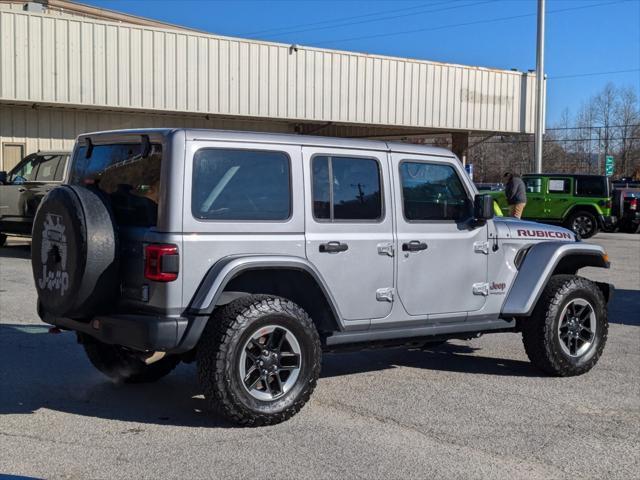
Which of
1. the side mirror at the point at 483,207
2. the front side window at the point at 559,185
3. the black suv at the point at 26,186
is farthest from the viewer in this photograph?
the front side window at the point at 559,185

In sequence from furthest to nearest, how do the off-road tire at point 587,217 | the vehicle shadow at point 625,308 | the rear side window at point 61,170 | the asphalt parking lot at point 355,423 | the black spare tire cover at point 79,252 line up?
1. the off-road tire at point 587,217
2. the rear side window at point 61,170
3. the vehicle shadow at point 625,308
4. the black spare tire cover at point 79,252
5. the asphalt parking lot at point 355,423

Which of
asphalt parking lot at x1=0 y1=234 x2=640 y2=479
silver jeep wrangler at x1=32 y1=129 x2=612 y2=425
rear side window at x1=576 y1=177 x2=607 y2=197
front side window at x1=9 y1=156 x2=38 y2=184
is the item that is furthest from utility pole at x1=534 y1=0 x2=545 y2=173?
silver jeep wrangler at x1=32 y1=129 x2=612 y2=425

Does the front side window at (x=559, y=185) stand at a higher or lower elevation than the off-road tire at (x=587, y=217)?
higher

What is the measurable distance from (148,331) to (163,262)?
0.43 m

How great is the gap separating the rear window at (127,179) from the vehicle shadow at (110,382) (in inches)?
53.9

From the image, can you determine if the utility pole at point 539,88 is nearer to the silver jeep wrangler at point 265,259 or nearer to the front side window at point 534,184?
the front side window at point 534,184

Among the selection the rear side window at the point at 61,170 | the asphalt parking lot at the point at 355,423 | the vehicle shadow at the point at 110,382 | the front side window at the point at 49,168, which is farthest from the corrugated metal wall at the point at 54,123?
the asphalt parking lot at the point at 355,423

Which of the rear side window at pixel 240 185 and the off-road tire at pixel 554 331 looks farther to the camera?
the off-road tire at pixel 554 331

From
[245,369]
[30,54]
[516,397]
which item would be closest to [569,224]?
[30,54]

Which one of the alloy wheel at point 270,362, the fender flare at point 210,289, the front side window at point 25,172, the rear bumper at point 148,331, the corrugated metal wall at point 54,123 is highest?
the corrugated metal wall at point 54,123

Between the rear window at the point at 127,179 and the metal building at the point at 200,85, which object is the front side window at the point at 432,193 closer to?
the rear window at the point at 127,179

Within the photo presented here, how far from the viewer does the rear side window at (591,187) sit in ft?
76.3

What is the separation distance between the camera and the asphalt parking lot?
14.9ft

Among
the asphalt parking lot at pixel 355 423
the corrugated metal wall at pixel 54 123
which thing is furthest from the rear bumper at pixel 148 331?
the corrugated metal wall at pixel 54 123
